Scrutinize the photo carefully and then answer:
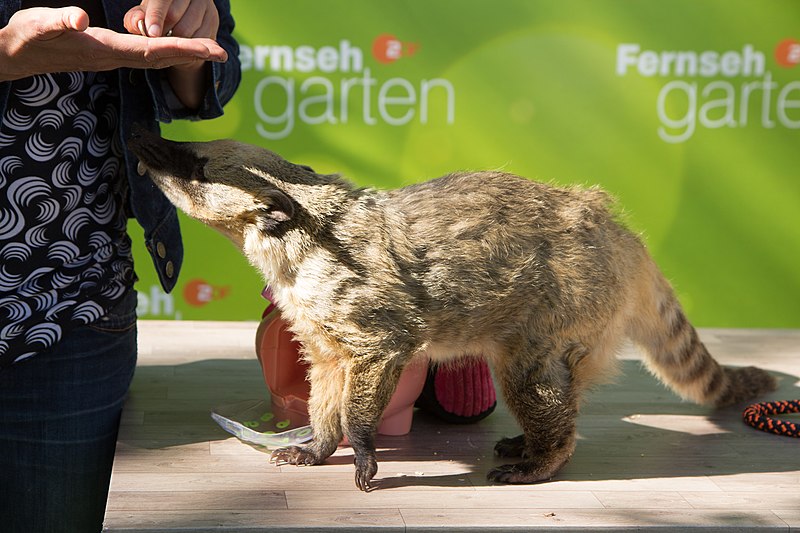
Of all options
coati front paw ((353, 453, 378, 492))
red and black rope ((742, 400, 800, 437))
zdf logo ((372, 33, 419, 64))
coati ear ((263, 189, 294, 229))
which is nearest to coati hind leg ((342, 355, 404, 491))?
coati front paw ((353, 453, 378, 492))

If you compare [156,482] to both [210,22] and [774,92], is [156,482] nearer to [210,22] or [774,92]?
[210,22]

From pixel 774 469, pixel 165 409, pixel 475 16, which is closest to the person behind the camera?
pixel 774 469

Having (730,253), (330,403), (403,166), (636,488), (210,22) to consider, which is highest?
(210,22)

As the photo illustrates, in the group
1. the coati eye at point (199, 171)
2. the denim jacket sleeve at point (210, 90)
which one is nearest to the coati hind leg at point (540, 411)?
the coati eye at point (199, 171)

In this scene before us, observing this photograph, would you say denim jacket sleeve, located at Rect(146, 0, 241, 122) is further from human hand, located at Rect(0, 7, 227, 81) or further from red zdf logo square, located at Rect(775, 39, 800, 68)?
red zdf logo square, located at Rect(775, 39, 800, 68)

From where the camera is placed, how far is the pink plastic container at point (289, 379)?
8.96ft

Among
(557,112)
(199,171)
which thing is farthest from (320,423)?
(557,112)

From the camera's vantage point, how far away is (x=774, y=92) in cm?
446

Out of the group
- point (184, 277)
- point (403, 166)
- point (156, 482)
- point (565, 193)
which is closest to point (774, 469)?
point (565, 193)

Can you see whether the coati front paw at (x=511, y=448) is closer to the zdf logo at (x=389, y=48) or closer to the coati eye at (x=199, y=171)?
the coati eye at (x=199, y=171)

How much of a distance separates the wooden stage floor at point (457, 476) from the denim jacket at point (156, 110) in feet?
1.68

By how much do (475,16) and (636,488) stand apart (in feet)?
8.58

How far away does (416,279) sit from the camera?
236cm

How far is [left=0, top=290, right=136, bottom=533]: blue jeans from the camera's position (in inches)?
97.1
